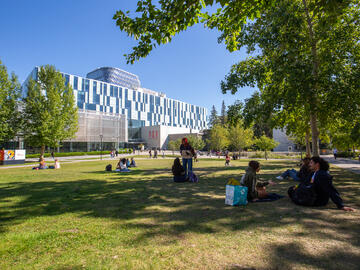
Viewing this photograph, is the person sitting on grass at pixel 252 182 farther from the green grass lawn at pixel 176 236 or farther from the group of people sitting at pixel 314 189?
the green grass lawn at pixel 176 236

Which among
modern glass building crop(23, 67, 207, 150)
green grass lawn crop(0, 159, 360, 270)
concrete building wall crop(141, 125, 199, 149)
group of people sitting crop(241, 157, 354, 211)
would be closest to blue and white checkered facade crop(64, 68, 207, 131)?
modern glass building crop(23, 67, 207, 150)

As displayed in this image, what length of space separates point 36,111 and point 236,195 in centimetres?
2987

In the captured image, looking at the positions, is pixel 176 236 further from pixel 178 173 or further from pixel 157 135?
pixel 157 135

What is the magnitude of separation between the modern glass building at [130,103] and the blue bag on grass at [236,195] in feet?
202

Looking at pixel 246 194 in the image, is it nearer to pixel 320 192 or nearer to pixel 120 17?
pixel 320 192

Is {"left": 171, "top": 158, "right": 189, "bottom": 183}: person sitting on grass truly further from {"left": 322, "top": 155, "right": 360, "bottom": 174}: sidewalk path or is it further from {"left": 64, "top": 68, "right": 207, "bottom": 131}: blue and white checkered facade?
{"left": 64, "top": 68, "right": 207, "bottom": 131}: blue and white checkered facade

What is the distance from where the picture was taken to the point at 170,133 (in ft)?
284

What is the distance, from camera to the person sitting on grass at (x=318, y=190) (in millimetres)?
4477

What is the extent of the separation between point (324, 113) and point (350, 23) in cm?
466

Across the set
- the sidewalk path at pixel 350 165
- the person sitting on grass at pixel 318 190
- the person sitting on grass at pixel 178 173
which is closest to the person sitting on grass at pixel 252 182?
the person sitting on grass at pixel 318 190

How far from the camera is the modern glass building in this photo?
76.2m

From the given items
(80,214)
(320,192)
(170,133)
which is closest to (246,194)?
(320,192)

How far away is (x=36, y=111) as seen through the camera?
25.9m

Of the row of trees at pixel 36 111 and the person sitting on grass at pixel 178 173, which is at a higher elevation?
the row of trees at pixel 36 111
